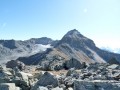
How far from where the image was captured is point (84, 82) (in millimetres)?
18875

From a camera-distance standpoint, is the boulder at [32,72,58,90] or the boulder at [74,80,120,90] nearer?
the boulder at [74,80,120,90]

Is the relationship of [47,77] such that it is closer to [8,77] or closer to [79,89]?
[8,77]

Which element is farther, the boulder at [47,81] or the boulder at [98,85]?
the boulder at [47,81]

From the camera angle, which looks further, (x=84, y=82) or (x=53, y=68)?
(x=53, y=68)

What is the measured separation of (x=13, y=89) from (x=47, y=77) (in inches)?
176

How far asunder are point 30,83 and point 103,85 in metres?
14.2

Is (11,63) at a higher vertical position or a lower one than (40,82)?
higher

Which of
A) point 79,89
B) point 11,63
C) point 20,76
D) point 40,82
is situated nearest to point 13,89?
point 40,82

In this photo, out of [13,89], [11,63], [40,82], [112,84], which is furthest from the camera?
[11,63]

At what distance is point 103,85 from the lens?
17.9 meters

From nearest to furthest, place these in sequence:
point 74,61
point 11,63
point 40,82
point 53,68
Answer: point 40,82 < point 53,68 < point 74,61 < point 11,63

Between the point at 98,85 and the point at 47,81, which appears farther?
the point at 47,81

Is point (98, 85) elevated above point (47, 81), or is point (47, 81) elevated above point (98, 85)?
point (47, 81)

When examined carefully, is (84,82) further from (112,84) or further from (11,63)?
(11,63)
